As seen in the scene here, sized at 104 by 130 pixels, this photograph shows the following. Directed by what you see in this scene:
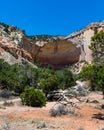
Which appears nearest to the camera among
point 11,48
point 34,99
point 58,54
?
point 34,99

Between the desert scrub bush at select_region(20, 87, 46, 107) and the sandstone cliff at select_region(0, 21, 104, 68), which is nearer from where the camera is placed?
the desert scrub bush at select_region(20, 87, 46, 107)

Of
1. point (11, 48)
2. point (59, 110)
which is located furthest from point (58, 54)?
point (59, 110)

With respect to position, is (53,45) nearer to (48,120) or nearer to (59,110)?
(59,110)

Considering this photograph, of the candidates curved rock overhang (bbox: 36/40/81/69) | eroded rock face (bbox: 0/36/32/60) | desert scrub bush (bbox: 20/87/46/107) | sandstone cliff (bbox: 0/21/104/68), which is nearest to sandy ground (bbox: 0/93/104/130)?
desert scrub bush (bbox: 20/87/46/107)

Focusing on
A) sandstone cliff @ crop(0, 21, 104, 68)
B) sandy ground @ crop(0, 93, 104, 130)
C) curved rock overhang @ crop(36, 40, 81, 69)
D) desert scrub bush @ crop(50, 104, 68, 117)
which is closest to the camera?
sandy ground @ crop(0, 93, 104, 130)

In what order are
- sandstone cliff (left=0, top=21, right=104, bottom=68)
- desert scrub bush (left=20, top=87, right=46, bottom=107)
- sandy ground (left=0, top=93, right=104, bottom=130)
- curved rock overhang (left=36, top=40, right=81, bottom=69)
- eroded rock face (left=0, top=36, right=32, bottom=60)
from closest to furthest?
sandy ground (left=0, top=93, right=104, bottom=130), desert scrub bush (left=20, top=87, right=46, bottom=107), eroded rock face (left=0, top=36, right=32, bottom=60), sandstone cliff (left=0, top=21, right=104, bottom=68), curved rock overhang (left=36, top=40, right=81, bottom=69)

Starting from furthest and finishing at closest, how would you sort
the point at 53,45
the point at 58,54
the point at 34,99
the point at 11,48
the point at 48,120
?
the point at 58,54
the point at 53,45
the point at 11,48
the point at 34,99
the point at 48,120

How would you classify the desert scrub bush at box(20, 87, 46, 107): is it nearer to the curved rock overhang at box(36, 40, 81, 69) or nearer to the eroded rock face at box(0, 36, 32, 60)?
the eroded rock face at box(0, 36, 32, 60)

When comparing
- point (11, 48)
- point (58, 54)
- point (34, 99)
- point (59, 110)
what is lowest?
point (59, 110)

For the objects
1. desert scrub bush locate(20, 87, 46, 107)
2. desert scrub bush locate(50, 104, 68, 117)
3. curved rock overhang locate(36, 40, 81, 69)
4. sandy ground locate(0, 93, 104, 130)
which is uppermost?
curved rock overhang locate(36, 40, 81, 69)

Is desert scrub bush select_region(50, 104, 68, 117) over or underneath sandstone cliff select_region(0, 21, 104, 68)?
underneath

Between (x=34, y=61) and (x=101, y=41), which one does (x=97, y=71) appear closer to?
(x=101, y=41)

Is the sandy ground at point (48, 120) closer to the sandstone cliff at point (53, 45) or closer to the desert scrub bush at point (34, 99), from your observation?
the desert scrub bush at point (34, 99)

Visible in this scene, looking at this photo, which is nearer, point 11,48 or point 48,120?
point 48,120
